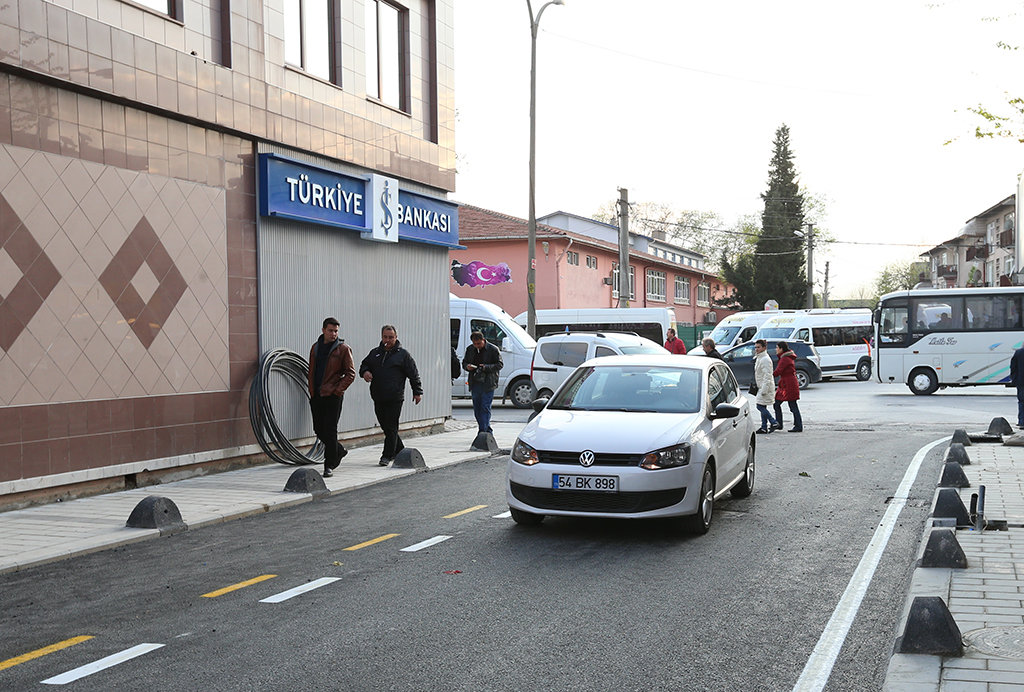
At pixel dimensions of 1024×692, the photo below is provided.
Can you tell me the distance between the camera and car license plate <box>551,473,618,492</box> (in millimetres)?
7766

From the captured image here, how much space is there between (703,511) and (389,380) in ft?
19.5

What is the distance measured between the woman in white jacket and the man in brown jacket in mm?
8130

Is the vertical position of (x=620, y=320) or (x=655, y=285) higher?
(x=655, y=285)

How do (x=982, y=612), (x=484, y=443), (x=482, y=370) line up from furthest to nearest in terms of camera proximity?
(x=482, y=370)
(x=484, y=443)
(x=982, y=612)

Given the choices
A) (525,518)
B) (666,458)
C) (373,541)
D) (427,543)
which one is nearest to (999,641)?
(666,458)

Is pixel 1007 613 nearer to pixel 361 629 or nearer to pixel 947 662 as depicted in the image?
pixel 947 662

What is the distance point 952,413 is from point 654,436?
16375 millimetres

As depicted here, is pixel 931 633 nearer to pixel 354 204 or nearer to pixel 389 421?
pixel 389 421

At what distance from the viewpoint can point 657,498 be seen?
7781 mm

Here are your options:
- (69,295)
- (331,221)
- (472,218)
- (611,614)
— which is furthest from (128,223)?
(472,218)

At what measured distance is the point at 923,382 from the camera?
2948 centimetres

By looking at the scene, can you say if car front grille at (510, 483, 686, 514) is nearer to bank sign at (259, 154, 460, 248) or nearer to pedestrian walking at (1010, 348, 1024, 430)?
bank sign at (259, 154, 460, 248)

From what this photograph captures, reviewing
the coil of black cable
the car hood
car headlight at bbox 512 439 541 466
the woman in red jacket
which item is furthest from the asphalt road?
the woman in red jacket

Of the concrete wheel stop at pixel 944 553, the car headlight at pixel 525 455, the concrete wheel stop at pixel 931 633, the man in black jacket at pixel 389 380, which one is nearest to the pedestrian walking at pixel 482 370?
the man in black jacket at pixel 389 380
